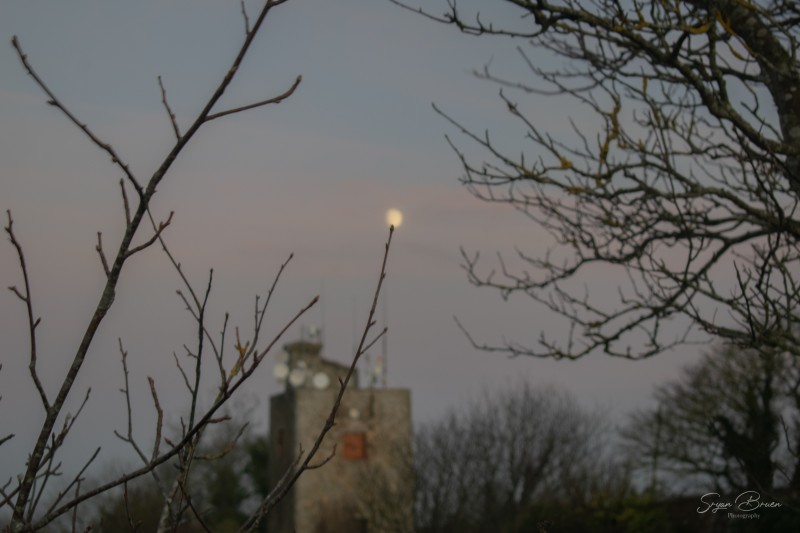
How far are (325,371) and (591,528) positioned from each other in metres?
21.2

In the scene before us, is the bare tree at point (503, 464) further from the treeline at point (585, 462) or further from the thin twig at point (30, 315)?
the thin twig at point (30, 315)

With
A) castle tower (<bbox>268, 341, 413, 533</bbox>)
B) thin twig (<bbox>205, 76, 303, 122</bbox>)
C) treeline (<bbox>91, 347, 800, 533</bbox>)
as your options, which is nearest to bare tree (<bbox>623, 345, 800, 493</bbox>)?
treeline (<bbox>91, 347, 800, 533</bbox>)

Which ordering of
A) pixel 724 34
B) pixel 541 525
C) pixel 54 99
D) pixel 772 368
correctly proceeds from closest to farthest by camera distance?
pixel 54 99
pixel 541 525
pixel 724 34
pixel 772 368

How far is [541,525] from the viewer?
104 inches

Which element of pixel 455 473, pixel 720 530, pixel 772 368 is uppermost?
pixel 772 368

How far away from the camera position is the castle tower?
39.7m

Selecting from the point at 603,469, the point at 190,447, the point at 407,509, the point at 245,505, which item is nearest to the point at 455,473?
the point at 407,509

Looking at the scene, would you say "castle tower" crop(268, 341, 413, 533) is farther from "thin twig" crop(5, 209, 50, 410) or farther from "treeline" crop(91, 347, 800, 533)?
"thin twig" crop(5, 209, 50, 410)

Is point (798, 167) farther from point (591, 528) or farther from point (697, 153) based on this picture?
point (591, 528)

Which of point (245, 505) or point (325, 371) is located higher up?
point (325, 371)

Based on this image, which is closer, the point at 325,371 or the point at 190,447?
the point at 190,447

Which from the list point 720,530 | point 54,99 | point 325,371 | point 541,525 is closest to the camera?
point 54,99
